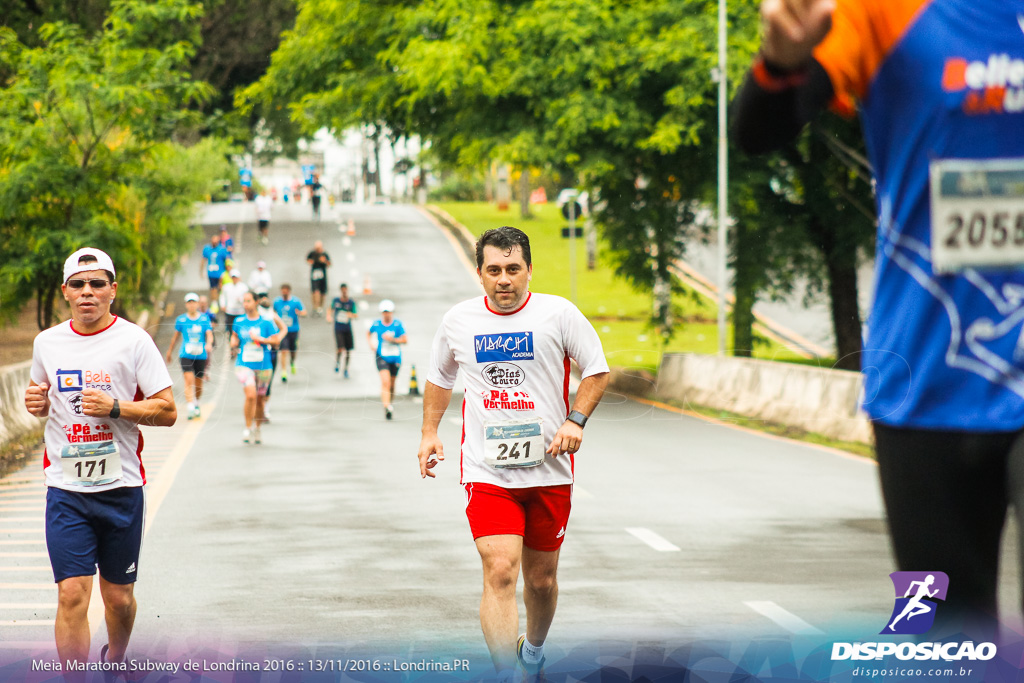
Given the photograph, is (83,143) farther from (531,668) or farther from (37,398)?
(531,668)

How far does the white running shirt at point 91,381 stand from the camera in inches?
225

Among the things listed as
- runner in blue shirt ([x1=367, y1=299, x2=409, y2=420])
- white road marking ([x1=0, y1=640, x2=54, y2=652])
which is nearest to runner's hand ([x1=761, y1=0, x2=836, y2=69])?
white road marking ([x1=0, y1=640, x2=54, y2=652])

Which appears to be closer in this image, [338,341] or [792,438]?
[792,438]

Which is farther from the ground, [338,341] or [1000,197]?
[1000,197]

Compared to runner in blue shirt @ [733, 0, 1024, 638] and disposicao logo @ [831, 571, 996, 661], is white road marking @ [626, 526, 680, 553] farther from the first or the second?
runner in blue shirt @ [733, 0, 1024, 638]

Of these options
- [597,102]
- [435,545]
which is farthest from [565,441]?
[597,102]

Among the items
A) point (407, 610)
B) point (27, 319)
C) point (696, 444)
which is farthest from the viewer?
point (27, 319)

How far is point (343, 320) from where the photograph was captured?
26750 millimetres

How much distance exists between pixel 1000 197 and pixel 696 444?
49.3ft

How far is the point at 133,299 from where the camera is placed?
3095cm

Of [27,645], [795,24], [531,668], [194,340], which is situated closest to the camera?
[795,24]

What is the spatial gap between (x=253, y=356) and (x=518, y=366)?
39.1 feet

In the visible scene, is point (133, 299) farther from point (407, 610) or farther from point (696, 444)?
point (407, 610)

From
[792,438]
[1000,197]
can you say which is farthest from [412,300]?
[1000,197]
